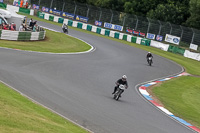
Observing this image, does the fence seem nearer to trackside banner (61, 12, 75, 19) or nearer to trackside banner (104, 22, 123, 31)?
trackside banner (61, 12, 75, 19)

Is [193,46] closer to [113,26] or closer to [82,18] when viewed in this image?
[113,26]

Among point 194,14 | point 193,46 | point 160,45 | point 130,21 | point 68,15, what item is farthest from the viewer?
point 68,15

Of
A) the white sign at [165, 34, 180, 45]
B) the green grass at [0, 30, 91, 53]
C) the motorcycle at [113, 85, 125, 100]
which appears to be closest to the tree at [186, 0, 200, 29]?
the white sign at [165, 34, 180, 45]

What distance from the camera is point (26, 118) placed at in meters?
9.52

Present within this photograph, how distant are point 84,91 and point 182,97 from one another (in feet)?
25.3

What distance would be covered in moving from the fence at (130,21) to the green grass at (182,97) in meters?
23.1

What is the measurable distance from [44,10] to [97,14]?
1134cm

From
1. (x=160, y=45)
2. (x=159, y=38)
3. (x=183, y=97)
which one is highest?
(x=159, y=38)

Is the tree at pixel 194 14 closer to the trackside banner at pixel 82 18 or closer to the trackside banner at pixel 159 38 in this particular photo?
the trackside banner at pixel 159 38

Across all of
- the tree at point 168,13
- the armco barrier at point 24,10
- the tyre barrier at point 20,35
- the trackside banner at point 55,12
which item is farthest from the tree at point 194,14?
the tyre barrier at point 20,35

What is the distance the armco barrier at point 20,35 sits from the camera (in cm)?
2857

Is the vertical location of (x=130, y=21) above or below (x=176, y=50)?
above

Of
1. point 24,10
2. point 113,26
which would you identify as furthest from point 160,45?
point 24,10

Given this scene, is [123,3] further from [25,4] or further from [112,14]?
[25,4]
